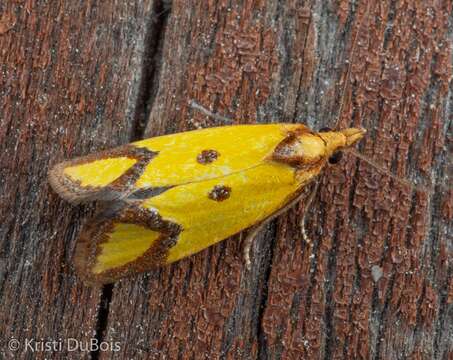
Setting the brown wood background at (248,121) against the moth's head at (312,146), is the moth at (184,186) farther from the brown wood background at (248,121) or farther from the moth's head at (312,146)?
the brown wood background at (248,121)

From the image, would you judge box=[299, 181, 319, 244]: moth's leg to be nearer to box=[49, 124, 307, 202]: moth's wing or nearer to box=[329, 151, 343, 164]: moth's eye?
box=[329, 151, 343, 164]: moth's eye

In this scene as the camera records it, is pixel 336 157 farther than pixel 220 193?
Yes

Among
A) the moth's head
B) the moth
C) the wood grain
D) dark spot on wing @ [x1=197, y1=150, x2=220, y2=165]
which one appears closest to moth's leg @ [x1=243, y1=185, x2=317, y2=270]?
the moth

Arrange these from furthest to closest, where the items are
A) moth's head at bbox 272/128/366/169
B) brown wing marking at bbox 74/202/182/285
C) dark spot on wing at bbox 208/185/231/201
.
Result: moth's head at bbox 272/128/366/169 < dark spot on wing at bbox 208/185/231/201 < brown wing marking at bbox 74/202/182/285

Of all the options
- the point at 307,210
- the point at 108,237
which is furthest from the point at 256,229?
the point at 108,237

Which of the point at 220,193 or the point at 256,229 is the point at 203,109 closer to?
the point at 220,193

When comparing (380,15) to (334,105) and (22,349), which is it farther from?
(22,349)

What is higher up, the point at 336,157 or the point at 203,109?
the point at 203,109
